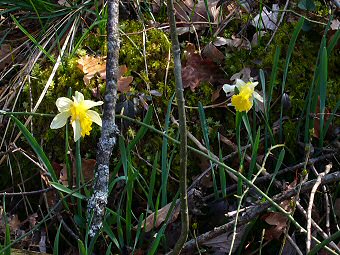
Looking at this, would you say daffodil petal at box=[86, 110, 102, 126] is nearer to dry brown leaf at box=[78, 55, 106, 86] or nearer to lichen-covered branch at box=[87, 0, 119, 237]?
lichen-covered branch at box=[87, 0, 119, 237]

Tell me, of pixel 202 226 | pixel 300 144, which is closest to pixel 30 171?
pixel 202 226

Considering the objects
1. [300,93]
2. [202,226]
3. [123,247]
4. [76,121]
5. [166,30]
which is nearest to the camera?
[76,121]

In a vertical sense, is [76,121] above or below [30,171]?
above

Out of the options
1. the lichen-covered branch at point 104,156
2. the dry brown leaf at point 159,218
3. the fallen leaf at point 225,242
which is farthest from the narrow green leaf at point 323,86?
the lichen-covered branch at point 104,156

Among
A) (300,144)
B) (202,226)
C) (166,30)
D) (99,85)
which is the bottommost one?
(202,226)

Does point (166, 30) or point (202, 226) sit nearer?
point (202, 226)

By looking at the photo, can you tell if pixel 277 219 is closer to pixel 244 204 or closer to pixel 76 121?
pixel 244 204

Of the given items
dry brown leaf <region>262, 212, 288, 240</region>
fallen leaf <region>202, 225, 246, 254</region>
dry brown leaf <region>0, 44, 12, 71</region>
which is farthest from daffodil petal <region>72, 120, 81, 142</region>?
dry brown leaf <region>0, 44, 12, 71</region>

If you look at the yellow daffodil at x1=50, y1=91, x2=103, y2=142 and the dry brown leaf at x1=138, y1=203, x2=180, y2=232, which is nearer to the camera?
the yellow daffodil at x1=50, y1=91, x2=103, y2=142

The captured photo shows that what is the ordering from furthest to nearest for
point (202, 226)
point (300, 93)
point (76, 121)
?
point (300, 93), point (202, 226), point (76, 121)

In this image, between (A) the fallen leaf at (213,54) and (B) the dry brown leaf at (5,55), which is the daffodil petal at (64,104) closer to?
(A) the fallen leaf at (213,54)

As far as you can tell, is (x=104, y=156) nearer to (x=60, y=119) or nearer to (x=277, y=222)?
(x=60, y=119)
